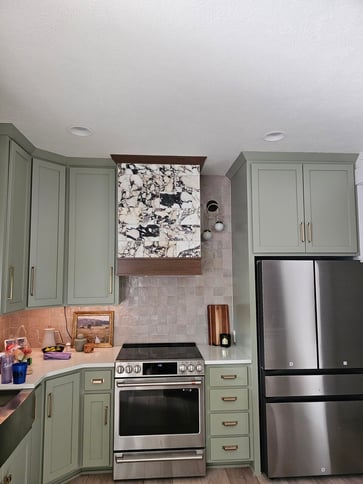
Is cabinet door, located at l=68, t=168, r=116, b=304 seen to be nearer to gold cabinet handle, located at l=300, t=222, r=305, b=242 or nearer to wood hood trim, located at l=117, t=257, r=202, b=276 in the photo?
wood hood trim, located at l=117, t=257, r=202, b=276

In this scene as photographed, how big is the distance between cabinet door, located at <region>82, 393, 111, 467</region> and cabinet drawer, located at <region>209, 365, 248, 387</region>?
0.83m

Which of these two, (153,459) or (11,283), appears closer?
(11,283)

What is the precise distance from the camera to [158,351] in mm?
3174

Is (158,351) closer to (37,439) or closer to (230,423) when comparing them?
(230,423)

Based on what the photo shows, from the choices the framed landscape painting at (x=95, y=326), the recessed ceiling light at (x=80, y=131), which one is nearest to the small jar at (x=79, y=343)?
the framed landscape painting at (x=95, y=326)

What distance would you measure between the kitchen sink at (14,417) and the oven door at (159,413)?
748 mm

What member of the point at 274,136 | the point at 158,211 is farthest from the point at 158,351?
the point at 274,136

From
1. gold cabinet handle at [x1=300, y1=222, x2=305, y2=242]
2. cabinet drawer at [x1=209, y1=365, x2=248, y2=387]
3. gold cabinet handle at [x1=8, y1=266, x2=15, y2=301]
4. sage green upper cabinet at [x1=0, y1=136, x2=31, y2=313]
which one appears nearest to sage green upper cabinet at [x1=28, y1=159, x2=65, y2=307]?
sage green upper cabinet at [x1=0, y1=136, x2=31, y2=313]

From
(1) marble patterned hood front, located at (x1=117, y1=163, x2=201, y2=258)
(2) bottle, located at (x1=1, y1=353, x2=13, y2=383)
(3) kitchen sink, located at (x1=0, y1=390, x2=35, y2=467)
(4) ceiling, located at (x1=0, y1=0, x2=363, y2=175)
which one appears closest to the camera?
(4) ceiling, located at (x1=0, y1=0, x2=363, y2=175)

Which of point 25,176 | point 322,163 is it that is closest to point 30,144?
point 25,176

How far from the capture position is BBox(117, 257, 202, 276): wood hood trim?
316 centimetres

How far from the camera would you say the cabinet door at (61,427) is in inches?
101

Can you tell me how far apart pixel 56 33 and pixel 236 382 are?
8.48ft

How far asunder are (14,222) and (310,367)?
8.00 feet
